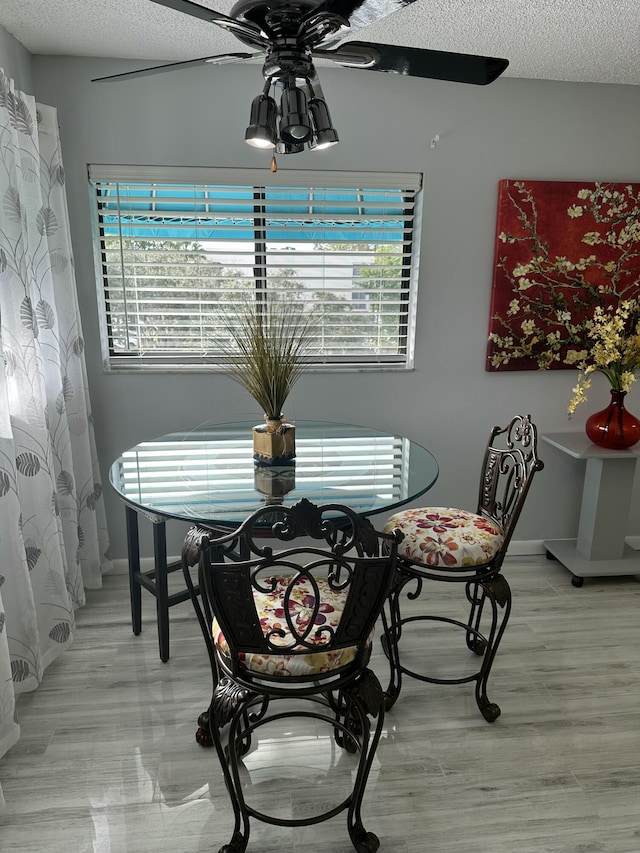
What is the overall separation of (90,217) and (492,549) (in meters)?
2.26

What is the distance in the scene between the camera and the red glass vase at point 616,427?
312 centimetres

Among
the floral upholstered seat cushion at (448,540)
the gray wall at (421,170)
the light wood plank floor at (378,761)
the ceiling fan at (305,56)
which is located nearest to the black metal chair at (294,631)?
the light wood plank floor at (378,761)

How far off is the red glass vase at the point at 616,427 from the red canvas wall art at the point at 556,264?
288mm

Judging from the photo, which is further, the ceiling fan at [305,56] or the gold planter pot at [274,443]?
the gold planter pot at [274,443]

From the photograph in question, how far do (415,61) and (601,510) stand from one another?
7.84 ft

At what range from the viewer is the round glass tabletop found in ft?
6.50

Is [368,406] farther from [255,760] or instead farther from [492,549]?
[255,760]

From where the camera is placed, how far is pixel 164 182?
295 centimetres

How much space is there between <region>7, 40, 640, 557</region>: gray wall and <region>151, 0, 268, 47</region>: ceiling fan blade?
1545 mm

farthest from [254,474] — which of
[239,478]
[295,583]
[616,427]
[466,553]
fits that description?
[616,427]

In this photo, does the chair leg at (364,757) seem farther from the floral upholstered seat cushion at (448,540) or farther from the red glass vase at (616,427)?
the red glass vase at (616,427)

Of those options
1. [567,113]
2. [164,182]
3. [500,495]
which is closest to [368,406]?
[500,495]

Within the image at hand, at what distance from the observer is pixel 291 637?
5.62 ft

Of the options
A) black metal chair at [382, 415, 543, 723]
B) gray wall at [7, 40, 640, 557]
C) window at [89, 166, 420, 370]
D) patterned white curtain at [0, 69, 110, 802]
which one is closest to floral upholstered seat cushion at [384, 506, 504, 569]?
black metal chair at [382, 415, 543, 723]
